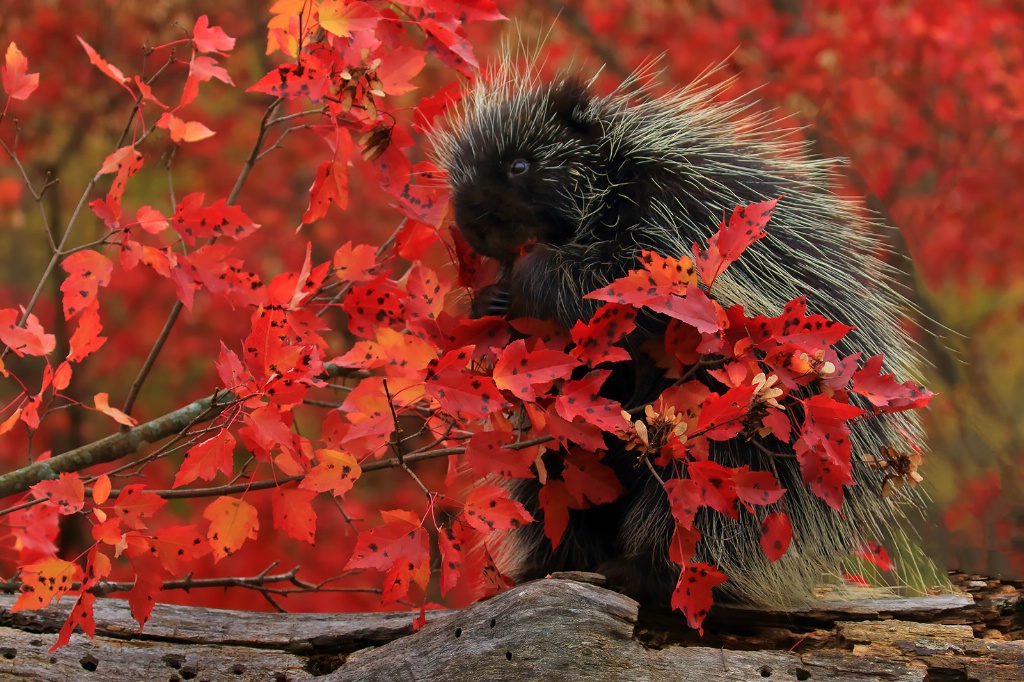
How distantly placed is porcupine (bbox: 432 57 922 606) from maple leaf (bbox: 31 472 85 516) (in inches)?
47.5

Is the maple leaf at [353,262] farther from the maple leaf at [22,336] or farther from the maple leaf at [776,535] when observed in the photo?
the maple leaf at [776,535]

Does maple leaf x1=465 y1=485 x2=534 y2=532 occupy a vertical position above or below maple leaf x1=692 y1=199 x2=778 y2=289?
below

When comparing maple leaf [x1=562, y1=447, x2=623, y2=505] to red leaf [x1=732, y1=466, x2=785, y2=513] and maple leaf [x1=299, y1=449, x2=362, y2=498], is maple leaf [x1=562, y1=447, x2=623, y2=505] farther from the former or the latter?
maple leaf [x1=299, y1=449, x2=362, y2=498]

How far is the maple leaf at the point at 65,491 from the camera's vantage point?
1.90 m

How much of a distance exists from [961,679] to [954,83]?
4339 mm

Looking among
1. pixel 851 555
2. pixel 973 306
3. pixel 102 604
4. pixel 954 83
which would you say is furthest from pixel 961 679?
pixel 973 306

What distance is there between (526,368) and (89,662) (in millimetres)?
1493

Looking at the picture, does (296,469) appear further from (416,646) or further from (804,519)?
(804,519)

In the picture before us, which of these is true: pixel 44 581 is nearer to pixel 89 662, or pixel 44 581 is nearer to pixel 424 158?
pixel 89 662

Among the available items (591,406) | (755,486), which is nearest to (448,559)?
(591,406)

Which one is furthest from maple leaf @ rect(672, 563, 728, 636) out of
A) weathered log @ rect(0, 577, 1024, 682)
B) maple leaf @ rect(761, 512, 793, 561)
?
weathered log @ rect(0, 577, 1024, 682)

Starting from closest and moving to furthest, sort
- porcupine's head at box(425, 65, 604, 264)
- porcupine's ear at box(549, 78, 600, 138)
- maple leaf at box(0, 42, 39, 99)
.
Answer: maple leaf at box(0, 42, 39, 99) → porcupine's head at box(425, 65, 604, 264) → porcupine's ear at box(549, 78, 600, 138)

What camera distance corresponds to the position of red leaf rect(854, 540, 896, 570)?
277 cm

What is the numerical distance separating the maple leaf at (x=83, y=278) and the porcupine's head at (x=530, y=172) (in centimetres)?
100
